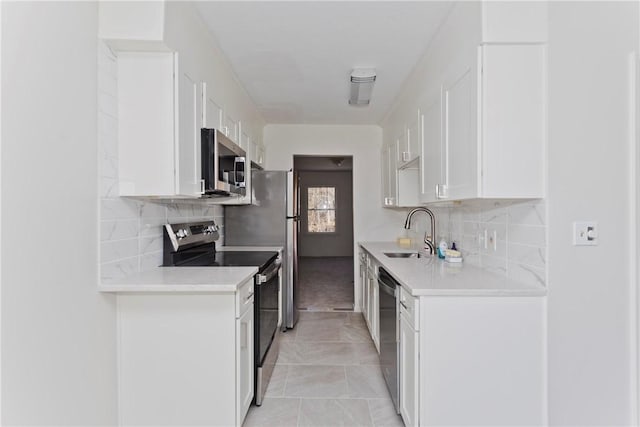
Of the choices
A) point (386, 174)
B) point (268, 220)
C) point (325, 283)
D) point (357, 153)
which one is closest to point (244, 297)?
point (268, 220)

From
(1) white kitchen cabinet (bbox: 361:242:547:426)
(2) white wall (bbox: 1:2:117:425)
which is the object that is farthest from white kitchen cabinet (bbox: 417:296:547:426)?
(2) white wall (bbox: 1:2:117:425)

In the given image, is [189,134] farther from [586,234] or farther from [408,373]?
[586,234]

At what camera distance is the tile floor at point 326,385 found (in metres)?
2.11

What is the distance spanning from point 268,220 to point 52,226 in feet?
7.82

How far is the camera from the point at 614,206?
1547 millimetres

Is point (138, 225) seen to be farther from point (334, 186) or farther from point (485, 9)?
point (334, 186)

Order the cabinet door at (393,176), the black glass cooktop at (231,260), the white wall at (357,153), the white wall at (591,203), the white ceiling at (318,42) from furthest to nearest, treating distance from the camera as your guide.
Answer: the white wall at (357,153), the cabinet door at (393,176), the black glass cooktop at (231,260), the white ceiling at (318,42), the white wall at (591,203)

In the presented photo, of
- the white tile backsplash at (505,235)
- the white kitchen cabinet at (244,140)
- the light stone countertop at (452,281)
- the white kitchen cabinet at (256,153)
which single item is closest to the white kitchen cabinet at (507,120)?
the white tile backsplash at (505,235)

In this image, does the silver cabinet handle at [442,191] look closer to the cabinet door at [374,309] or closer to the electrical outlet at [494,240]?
the electrical outlet at [494,240]

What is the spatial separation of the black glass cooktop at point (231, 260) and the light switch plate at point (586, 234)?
5.66 feet

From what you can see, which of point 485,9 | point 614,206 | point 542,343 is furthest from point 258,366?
point 485,9

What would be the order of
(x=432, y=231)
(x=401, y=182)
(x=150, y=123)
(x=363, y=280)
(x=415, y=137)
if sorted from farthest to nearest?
(x=363, y=280)
(x=401, y=182)
(x=432, y=231)
(x=415, y=137)
(x=150, y=123)

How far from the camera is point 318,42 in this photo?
2309mm

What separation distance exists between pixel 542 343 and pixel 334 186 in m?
7.81
